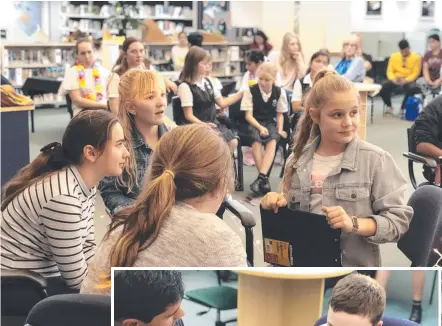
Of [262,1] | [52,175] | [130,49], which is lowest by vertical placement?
[52,175]

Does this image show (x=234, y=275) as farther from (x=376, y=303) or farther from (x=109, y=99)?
(x=109, y=99)

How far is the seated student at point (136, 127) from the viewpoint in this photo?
2.61 m

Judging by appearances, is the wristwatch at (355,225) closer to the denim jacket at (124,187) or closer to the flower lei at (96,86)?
the denim jacket at (124,187)

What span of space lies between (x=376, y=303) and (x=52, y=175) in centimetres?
120

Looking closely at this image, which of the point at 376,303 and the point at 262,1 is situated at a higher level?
the point at 262,1

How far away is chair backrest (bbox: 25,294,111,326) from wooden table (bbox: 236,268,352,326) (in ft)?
1.05

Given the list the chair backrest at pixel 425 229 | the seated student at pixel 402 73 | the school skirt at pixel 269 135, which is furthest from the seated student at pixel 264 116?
the seated student at pixel 402 73

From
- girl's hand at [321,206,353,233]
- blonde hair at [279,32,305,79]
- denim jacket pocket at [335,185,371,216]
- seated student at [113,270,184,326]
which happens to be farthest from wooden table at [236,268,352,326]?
blonde hair at [279,32,305,79]

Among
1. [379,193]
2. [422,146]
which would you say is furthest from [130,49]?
[379,193]

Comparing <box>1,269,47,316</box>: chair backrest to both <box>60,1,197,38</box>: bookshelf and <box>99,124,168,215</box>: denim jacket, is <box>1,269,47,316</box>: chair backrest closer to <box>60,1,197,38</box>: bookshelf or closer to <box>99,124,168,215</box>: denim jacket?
<box>99,124,168,215</box>: denim jacket

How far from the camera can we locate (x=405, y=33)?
11.8 m

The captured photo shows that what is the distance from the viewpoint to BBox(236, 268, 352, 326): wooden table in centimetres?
132

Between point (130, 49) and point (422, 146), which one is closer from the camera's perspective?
point (422, 146)

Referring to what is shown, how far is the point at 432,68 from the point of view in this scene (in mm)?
9961
